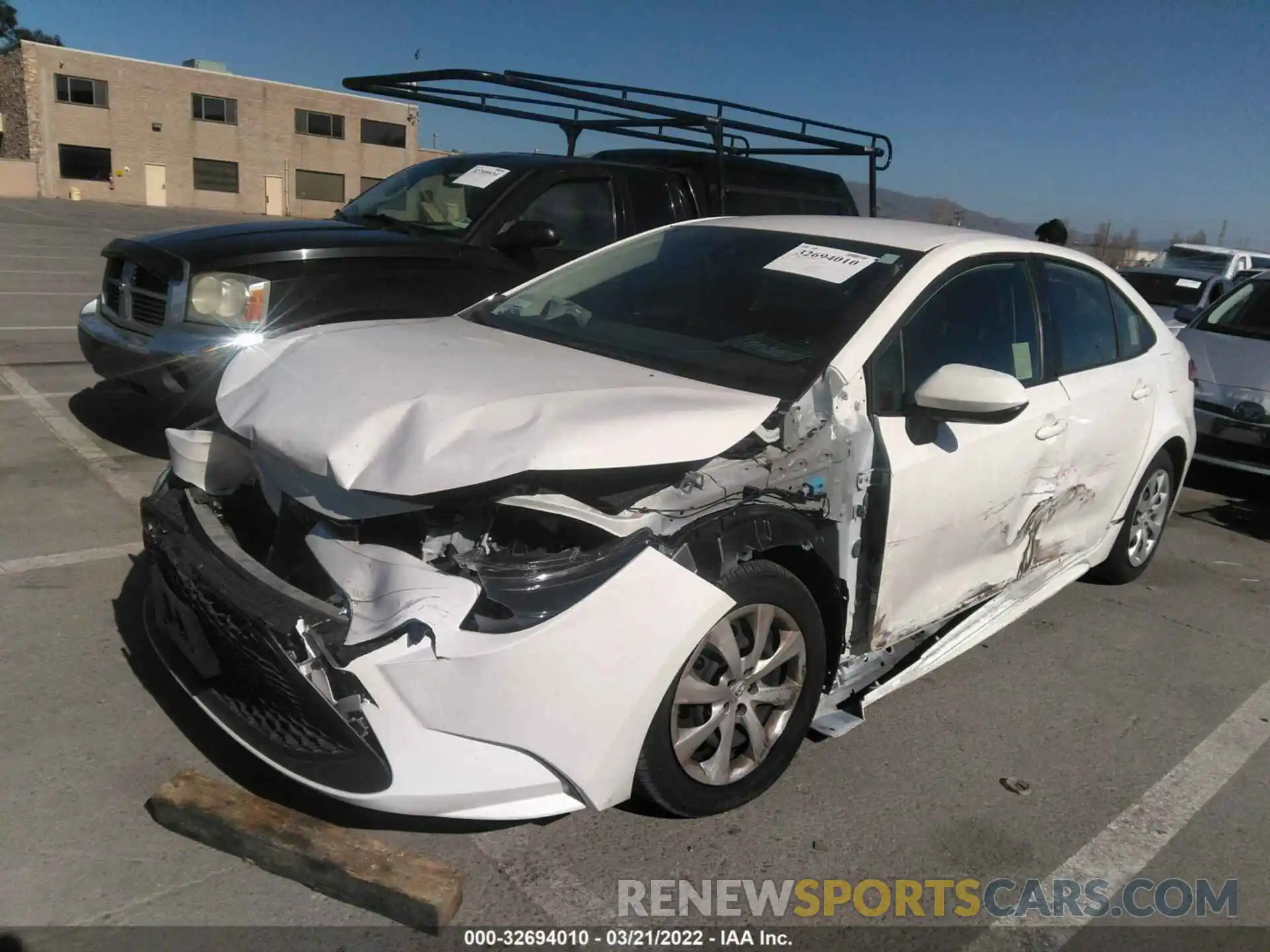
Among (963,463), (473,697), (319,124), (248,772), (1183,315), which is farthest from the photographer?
(319,124)

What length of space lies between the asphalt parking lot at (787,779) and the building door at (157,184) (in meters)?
48.6

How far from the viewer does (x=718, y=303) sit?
3578 mm

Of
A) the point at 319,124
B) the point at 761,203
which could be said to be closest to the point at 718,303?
the point at 761,203

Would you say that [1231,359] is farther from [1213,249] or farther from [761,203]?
[1213,249]

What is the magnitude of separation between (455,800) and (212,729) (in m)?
1.15

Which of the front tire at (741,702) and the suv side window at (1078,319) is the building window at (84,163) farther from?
the front tire at (741,702)

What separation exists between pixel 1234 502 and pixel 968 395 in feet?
17.3

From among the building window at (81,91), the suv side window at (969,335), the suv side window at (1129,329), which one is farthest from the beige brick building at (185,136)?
the suv side window at (969,335)

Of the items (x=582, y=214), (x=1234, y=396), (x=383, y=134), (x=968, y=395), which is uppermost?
(x=383, y=134)

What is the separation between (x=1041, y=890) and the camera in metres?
2.72

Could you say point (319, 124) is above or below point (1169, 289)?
above

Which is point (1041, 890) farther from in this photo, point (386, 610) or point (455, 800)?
point (386, 610)

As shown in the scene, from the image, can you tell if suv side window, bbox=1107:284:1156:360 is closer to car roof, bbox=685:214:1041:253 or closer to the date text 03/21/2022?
car roof, bbox=685:214:1041:253

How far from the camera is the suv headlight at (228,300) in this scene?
503cm
